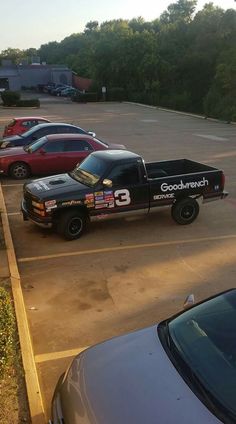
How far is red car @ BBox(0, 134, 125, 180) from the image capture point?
1446 cm

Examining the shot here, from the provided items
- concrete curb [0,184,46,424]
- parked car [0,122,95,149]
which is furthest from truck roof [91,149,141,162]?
parked car [0,122,95,149]

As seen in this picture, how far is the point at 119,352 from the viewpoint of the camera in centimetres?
386

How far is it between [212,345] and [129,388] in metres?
0.76

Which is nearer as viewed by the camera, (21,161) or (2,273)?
(2,273)

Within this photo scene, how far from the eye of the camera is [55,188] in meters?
9.37

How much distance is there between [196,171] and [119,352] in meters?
7.92

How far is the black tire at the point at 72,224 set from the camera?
9195mm

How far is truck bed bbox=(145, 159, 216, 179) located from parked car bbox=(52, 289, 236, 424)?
7040 mm

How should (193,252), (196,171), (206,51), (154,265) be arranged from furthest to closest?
1. (206,51)
2. (196,171)
3. (193,252)
4. (154,265)

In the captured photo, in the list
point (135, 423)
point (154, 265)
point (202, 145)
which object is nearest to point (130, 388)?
point (135, 423)

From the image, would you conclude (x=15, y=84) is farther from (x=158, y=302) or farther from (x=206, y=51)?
(x=158, y=302)

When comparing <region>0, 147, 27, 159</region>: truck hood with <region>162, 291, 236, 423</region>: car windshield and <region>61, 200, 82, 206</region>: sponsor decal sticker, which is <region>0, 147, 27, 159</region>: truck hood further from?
<region>162, 291, 236, 423</region>: car windshield

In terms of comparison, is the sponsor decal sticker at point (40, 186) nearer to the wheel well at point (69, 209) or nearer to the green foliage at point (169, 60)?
the wheel well at point (69, 209)

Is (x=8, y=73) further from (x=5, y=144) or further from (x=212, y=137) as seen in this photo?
(x=5, y=144)
